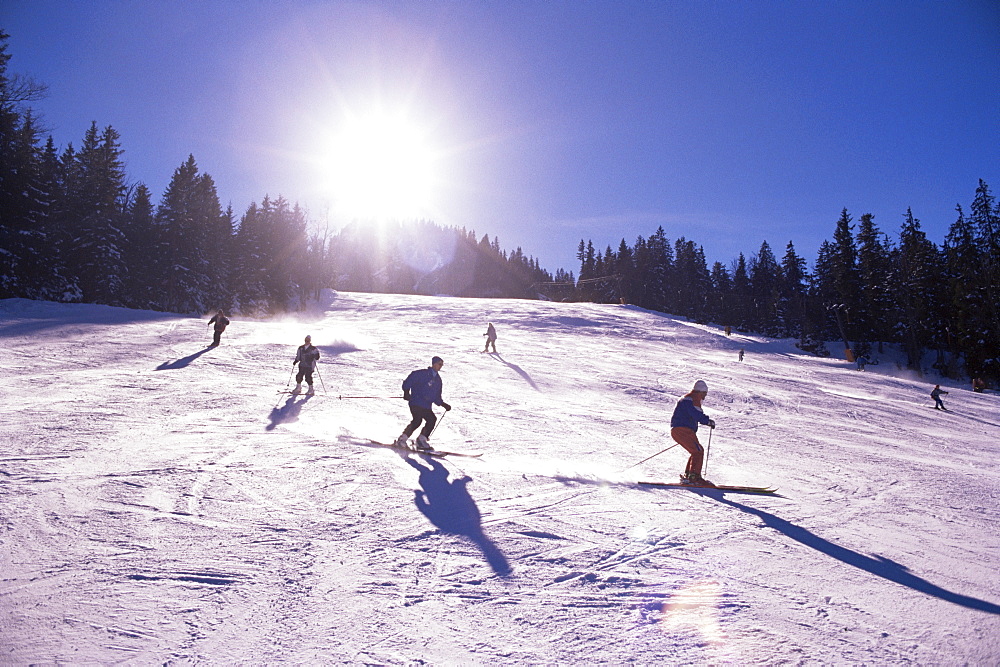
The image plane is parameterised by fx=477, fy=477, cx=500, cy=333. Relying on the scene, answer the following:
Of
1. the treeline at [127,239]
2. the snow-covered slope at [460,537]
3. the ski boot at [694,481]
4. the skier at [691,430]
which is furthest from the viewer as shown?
the treeline at [127,239]

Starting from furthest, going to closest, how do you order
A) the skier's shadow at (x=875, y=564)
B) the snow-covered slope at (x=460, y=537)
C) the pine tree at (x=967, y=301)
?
1. the pine tree at (x=967, y=301)
2. the skier's shadow at (x=875, y=564)
3. the snow-covered slope at (x=460, y=537)

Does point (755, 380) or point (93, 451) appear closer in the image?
point (93, 451)

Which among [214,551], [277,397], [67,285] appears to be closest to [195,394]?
[277,397]

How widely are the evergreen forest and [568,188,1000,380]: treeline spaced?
0.54 feet

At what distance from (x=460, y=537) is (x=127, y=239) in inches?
1860

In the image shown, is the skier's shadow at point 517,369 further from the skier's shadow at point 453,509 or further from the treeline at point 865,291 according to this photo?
the treeline at point 865,291

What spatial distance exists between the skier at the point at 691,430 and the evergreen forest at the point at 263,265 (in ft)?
116

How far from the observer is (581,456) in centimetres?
915

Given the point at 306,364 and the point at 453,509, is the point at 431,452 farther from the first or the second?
the point at 306,364

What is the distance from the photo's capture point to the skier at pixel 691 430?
7.84 meters

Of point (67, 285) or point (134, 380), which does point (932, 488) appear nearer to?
point (134, 380)

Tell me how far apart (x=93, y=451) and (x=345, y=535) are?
4895mm

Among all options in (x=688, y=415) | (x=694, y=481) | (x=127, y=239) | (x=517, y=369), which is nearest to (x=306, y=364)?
(x=517, y=369)

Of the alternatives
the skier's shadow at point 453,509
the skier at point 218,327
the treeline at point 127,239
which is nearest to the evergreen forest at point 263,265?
the treeline at point 127,239
